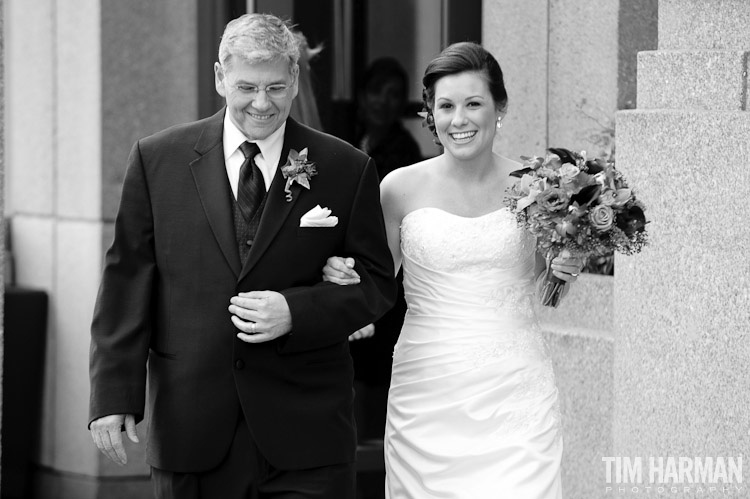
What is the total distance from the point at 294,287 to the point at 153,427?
2.15 ft

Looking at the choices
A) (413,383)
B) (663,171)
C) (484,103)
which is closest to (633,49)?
(663,171)

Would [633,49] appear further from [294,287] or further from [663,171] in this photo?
[294,287]

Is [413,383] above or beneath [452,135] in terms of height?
beneath

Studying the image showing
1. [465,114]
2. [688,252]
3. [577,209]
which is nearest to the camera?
[577,209]

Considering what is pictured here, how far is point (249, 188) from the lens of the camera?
14.6 feet

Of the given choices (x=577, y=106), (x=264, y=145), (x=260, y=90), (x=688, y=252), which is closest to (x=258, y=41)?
(x=260, y=90)

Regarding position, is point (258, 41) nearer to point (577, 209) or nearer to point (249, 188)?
point (249, 188)

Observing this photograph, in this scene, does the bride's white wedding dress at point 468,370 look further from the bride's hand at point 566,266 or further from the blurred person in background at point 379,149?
the blurred person in background at point 379,149

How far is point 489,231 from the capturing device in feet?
17.1

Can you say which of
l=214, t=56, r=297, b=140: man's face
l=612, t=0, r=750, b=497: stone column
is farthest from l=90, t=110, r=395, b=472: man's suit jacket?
l=612, t=0, r=750, b=497: stone column

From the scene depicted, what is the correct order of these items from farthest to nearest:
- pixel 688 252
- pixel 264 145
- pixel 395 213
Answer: pixel 688 252 → pixel 395 213 → pixel 264 145

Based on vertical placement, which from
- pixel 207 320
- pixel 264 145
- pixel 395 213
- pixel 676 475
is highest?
pixel 264 145

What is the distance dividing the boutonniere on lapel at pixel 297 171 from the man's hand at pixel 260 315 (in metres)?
0.36

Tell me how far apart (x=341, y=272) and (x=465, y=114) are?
38.5 inches
